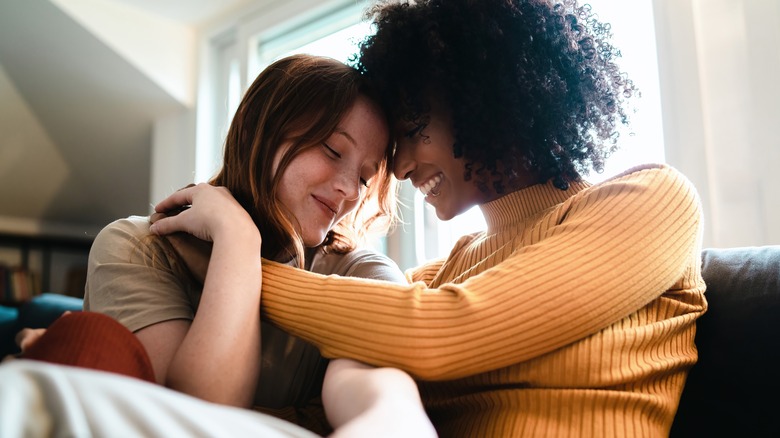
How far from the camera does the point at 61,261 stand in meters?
4.98

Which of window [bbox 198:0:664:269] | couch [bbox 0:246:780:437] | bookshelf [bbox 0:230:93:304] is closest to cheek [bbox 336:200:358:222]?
window [bbox 198:0:664:269]

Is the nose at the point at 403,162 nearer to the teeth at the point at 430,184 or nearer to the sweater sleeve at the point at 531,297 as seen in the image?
the teeth at the point at 430,184

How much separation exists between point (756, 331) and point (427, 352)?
477 millimetres

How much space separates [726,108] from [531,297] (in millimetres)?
1106

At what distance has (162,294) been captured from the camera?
1.10 meters

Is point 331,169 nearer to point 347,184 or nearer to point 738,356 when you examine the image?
point 347,184

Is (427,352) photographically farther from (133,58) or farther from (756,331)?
(133,58)

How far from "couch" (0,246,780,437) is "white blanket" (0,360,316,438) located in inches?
28.1

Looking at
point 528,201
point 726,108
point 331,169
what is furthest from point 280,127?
point 726,108

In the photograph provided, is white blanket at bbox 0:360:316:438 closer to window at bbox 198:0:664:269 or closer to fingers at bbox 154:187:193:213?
fingers at bbox 154:187:193:213

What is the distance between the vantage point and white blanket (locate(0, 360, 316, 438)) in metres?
0.46

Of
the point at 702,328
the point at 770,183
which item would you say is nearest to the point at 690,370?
the point at 702,328

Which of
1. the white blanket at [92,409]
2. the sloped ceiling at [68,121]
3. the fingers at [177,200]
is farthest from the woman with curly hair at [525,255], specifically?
the sloped ceiling at [68,121]

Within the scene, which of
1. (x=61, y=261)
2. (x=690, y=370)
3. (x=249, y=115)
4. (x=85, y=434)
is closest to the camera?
(x=85, y=434)
